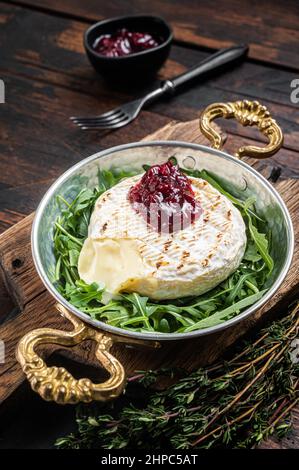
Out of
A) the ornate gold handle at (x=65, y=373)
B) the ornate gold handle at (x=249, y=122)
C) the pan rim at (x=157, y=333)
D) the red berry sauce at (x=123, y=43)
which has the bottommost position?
the red berry sauce at (x=123, y=43)

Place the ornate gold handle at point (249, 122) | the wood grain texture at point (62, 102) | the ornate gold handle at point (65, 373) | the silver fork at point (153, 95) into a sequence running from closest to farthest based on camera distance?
1. the ornate gold handle at point (65, 373)
2. the ornate gold handle at point (249, 122)
3. the wood grain texture at point (62, 102)
4. the silver fork at point (153, 95)

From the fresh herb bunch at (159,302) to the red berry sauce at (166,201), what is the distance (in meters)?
0.28

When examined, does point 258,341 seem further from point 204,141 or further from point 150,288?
point 204,141

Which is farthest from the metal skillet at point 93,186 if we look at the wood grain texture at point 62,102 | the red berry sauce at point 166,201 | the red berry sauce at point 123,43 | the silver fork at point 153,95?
the red berry sauce at point 123,43

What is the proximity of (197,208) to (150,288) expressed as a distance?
41 centimetres

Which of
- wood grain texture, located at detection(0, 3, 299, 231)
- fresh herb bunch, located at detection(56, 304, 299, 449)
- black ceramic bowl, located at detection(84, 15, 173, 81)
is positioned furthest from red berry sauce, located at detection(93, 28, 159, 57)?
fresh herb bunch, located at detection(56, 304, 299, 449)

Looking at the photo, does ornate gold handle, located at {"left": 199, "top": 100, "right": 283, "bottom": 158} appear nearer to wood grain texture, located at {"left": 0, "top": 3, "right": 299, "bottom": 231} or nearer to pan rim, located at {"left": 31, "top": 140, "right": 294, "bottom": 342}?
pan rim, located at {"left": 31, "top": 140, "right": 294, "bottom": 342}

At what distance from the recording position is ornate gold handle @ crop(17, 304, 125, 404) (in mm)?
2195

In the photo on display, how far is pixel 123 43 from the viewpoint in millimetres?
4094

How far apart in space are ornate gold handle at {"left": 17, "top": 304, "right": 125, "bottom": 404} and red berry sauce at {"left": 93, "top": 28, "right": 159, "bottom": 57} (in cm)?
216

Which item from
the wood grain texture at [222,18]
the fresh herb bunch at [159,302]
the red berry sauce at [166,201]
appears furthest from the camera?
the wood grain texture at [222,18]

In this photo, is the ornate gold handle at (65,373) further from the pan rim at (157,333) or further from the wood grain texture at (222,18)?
the wood grain texture at (222,18)

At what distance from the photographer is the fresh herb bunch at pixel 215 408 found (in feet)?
7.87

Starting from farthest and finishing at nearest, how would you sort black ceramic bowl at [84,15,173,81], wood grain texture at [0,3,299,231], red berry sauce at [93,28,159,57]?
1. red berry sauce at [93,28,159,57]
2. black ceramic bowl at [84,15,173,81]
3. wood grain texture at [0,3,299,231]
